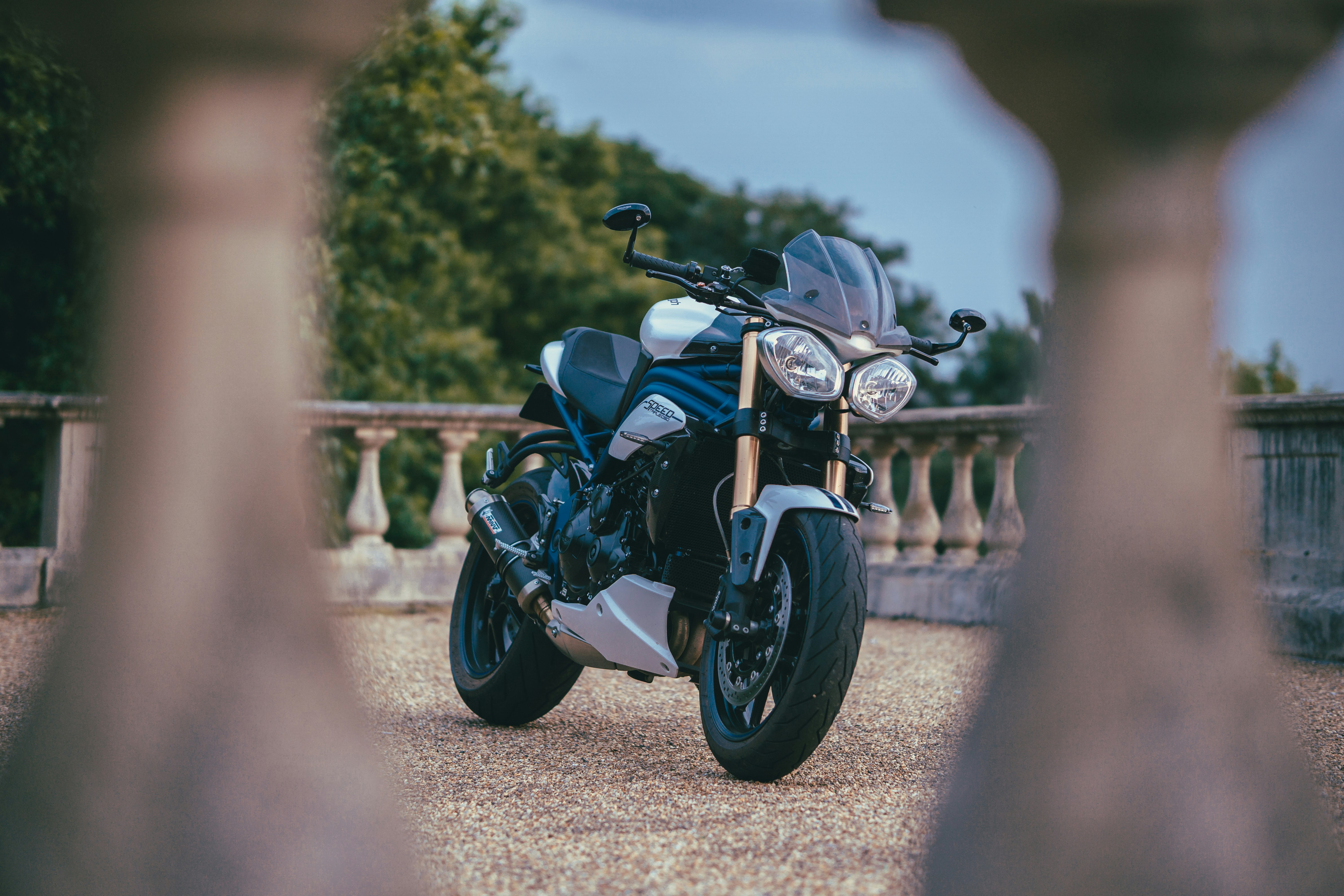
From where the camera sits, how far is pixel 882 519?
7.36m

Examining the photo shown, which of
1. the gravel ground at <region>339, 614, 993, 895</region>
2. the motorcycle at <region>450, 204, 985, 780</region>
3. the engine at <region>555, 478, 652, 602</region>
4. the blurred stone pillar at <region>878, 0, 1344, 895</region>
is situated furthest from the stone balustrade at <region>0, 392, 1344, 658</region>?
the blurred stone pillar at <region>878, 0, 1344, 895</region>

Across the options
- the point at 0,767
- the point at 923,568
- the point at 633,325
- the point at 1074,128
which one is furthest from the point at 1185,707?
the point at 633,325

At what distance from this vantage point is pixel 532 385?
20.5 metres

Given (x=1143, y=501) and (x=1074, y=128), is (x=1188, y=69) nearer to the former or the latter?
(x=1074, y=128)

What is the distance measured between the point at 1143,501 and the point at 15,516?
1169 cm

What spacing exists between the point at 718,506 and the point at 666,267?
2.19 ft

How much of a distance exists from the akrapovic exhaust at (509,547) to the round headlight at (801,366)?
1090 mm

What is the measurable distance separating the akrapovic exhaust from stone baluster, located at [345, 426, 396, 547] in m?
3.37

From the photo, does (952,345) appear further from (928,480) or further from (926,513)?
(928,480)

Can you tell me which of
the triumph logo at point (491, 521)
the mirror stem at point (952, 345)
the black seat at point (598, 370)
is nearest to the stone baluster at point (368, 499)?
the triumph logo at point (491, 521)

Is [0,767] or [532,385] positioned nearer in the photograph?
[0,767]

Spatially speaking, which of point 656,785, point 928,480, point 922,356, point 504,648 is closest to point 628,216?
point 922,356

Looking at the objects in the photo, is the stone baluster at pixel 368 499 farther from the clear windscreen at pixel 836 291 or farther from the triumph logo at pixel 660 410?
the clear windscreen at pixel 836 291

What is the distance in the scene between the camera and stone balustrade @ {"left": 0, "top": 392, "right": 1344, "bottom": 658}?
5449 mm
